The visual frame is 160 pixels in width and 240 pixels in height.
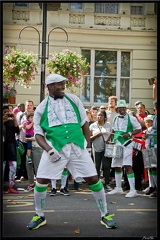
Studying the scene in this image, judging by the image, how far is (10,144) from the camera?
6.67 meters

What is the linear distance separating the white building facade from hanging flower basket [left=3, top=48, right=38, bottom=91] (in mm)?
110

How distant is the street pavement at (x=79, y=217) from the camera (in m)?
5.94

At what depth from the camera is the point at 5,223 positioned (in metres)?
5.84

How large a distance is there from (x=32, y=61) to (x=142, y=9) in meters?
1.95

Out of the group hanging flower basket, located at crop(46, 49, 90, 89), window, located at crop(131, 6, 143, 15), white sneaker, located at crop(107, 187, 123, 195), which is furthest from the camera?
white sneaker, located at crop(107, 187, 123, 195)

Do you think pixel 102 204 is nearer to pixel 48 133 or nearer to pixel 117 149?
pixel 48 133

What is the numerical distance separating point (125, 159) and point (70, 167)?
2.59 meters

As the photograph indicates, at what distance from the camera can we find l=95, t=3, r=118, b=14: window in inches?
238

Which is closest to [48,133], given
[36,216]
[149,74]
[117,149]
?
[36,216]

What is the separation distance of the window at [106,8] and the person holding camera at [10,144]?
1.69 metres

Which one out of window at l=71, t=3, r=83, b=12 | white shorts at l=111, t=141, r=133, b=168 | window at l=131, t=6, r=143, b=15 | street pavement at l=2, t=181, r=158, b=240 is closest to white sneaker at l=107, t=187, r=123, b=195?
street pavement at l=2, t=181, r=158, b=240

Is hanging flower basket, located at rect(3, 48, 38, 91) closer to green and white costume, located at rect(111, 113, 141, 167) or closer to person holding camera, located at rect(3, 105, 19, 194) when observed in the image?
person holding camera, located at rect(3, 105, 19, 194)

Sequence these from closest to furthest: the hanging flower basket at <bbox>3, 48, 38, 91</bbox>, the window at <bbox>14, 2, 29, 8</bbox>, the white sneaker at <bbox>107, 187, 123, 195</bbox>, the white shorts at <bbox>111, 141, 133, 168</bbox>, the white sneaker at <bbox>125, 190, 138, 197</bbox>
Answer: the window at <bbox>14, 2, 29, 8</bbox>, the hanging flower basket at <bbox>3, 48, 38, 91</bbox>, the white sneaker at <bbox>107, 187, 123, 195</bbox>, the white sneaker at <bbox>125, 190, 138, 197</bbox>, the white shorts at <bbox>111, 141, 133, 168</bbox>

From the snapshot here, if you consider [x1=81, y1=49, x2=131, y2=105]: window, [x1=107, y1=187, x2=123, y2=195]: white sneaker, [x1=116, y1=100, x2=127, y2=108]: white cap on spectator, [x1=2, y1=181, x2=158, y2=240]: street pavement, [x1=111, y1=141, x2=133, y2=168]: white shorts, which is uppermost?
[x1=81, y1=49, x2=131, y2=105]: window
